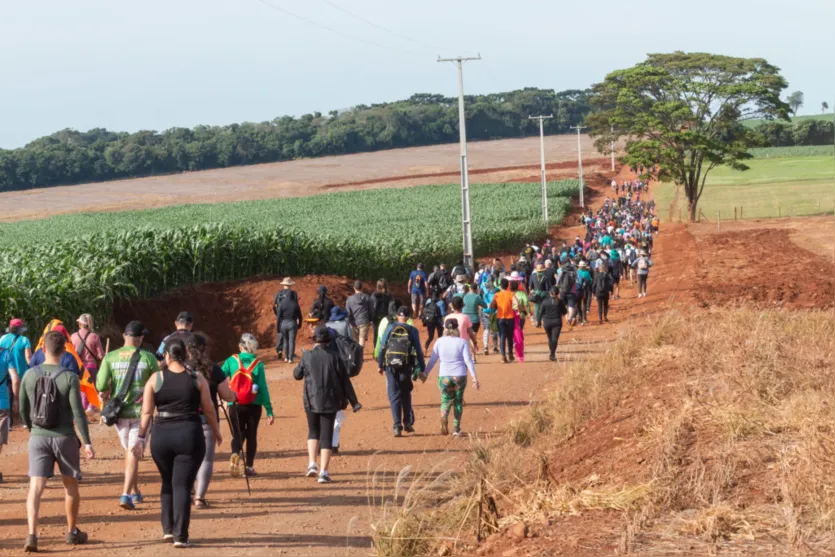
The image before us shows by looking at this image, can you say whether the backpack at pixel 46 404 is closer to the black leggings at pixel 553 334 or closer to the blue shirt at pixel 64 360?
the blue shirt at pixel 64 360

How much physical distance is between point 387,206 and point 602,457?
6685cm

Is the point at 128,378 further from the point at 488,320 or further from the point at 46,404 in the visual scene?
the point at 488,320

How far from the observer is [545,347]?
2228 cm

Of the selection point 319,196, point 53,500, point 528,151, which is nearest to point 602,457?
point 53,500

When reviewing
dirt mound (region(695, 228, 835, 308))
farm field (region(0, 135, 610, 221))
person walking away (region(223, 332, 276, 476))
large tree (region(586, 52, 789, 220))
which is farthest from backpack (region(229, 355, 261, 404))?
farm field (region(0, 135, 610, 221))

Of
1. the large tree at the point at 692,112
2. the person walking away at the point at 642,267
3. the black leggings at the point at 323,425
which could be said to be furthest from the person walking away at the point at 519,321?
the large tree at the point at 692,112

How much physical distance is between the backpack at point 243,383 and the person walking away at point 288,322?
31.3ft

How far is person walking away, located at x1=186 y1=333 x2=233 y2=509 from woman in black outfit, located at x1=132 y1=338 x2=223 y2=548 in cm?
78

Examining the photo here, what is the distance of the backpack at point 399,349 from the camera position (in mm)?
13523

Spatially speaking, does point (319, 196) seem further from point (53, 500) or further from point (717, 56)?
point (53, 500)

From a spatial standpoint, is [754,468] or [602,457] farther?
[602,457]

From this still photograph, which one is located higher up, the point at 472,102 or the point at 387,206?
the point at 472,102

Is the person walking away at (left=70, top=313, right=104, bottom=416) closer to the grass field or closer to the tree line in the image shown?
the grass field

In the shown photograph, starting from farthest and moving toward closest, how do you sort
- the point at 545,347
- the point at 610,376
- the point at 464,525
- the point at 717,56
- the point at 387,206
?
1. the point at 387,206
2. the point at 717,56
3. the point at 545,347
4. the point at 610,376
5. the point at 464,525
